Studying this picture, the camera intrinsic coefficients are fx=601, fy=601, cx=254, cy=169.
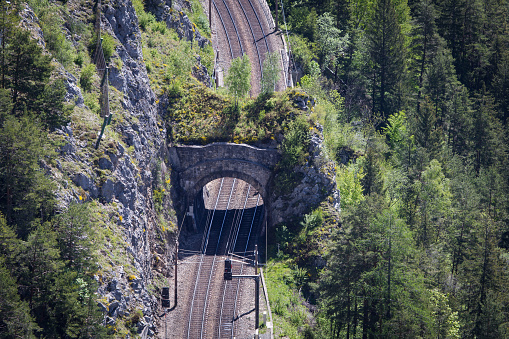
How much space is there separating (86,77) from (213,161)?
573 inches

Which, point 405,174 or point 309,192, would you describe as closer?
point 309,192

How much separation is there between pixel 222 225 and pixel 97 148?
17.6m

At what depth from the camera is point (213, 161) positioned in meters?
55.8

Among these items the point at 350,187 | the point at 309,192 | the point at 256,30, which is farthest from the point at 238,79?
the point at 256,30

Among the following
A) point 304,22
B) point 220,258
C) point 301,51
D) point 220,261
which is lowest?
point 220,261

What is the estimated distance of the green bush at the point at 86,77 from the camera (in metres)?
46.3

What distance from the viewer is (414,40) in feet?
275

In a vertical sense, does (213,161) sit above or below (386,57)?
below

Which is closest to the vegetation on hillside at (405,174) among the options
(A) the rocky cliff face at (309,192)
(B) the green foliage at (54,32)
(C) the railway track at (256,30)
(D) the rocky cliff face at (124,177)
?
(A) the rocky cliff face at (309,192)

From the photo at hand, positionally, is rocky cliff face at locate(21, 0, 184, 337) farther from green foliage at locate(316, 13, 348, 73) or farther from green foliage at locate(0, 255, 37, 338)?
green foliage at locate(316, 13, 348, 73)

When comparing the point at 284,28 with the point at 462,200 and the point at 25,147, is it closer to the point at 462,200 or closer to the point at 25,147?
the point at 462,200

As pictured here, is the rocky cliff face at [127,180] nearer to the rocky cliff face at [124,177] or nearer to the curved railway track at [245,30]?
the rocky cliff face at [124,177]

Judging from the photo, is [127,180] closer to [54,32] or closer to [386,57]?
[54,32]

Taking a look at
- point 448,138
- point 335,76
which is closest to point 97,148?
point 335,76
